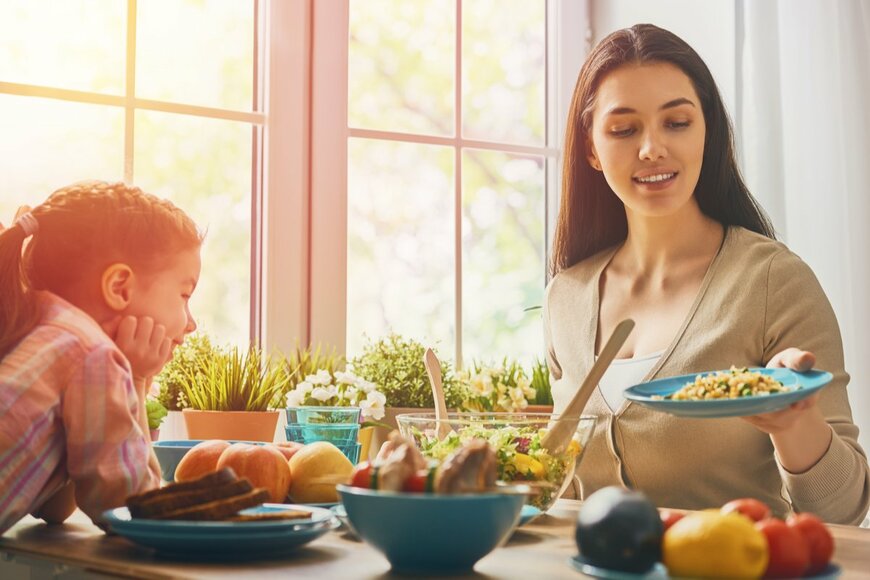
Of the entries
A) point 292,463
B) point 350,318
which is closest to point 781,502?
point 292,463

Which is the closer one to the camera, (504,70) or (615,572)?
(615,572)

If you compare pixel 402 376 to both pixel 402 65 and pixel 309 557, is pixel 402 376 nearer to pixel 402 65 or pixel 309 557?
pixel 402 65

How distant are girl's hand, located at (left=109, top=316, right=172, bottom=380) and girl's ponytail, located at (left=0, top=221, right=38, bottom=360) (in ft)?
0.32

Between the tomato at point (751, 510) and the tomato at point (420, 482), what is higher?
the tomato at point (420, 482)

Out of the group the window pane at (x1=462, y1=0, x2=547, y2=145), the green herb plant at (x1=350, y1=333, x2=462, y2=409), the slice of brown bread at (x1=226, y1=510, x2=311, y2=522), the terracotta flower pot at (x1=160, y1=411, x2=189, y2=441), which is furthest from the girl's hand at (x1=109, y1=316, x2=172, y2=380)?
the window pane at (x1=462, y1=0, x2=547, y2=145)

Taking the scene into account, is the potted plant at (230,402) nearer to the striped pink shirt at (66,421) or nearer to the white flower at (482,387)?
the white flower at (482,387)

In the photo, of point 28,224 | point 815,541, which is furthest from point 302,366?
point 815,541

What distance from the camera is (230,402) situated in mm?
1975

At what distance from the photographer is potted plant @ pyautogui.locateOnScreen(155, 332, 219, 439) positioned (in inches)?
83.9

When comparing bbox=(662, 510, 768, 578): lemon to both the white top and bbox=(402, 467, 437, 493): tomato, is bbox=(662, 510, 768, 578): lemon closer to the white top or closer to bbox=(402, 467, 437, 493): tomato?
bbox=(402, 467, 437, 493): tomato

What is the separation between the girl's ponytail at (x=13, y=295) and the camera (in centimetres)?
101

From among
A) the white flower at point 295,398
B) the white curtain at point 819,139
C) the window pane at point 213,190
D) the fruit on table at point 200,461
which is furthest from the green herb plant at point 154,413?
the white curtain at point 819,139

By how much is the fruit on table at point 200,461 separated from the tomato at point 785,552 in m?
0.69

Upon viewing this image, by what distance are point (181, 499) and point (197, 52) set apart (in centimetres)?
182
